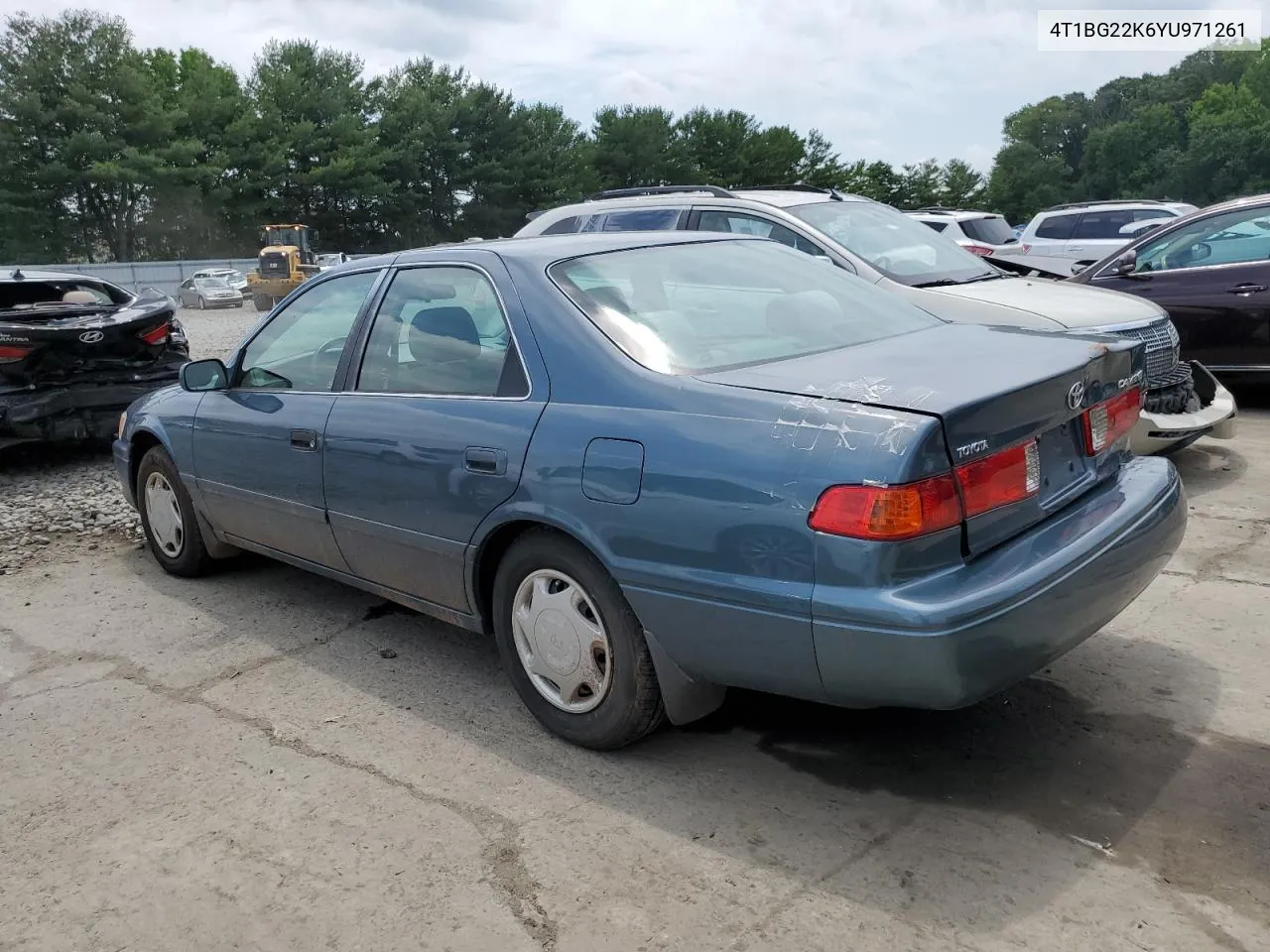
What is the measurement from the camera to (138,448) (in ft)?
18.5

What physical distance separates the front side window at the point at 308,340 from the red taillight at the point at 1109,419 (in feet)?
8.58

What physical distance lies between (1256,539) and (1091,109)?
122551 mm

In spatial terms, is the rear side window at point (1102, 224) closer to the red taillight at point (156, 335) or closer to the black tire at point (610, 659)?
the red taillight at point (156, 335)

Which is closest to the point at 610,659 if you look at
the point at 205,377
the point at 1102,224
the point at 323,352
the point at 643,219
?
the point at 323,352

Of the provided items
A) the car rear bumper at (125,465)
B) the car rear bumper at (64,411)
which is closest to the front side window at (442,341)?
the car rear bumper at (125,465)

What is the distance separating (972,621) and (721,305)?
1.44 metres

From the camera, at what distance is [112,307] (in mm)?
8391

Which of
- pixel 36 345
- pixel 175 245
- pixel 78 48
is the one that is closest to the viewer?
pixel 36 345

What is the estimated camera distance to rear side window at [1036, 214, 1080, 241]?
652 inches

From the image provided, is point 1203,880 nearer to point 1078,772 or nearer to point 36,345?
point 1078,772

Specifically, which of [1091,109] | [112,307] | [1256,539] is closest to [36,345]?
[112,307]

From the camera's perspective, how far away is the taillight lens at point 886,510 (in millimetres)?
2619

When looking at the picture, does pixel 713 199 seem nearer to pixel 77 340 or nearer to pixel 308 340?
pixel 308 340

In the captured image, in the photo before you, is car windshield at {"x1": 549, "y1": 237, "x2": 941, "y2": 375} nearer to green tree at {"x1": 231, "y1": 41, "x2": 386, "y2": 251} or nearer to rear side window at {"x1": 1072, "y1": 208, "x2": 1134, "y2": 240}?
rear side window at {"x1": 1072, "y1": 208, "x2": 1134, "y2": 240}
